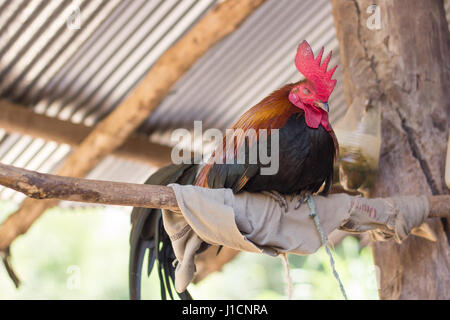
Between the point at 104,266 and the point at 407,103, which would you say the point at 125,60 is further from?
the point at 104,266

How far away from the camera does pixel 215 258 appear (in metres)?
4.55

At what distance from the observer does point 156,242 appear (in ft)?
7.43

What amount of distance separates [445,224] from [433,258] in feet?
0.49

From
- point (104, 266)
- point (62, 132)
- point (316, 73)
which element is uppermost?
point (104, 266)

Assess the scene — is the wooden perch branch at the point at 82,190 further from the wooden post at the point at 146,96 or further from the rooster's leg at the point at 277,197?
the wooden post at the point at 146,96

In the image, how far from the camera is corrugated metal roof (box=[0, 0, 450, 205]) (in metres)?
3.37

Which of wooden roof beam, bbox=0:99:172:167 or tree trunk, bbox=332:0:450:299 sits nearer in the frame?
tree trunk, bbox=332:0:450:299

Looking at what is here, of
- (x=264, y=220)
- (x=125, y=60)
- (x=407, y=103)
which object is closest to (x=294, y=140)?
(x=264, y=220)

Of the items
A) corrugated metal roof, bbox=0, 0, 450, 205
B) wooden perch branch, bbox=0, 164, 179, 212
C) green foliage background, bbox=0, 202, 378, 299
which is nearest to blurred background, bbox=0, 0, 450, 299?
corrugated metal roof, bbox=0, 0, 450, 205

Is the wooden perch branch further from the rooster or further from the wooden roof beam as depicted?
the wooden roof beam

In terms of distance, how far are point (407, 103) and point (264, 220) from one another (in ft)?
3.27

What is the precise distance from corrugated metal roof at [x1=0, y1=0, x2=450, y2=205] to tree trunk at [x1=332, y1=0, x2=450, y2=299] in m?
1.26

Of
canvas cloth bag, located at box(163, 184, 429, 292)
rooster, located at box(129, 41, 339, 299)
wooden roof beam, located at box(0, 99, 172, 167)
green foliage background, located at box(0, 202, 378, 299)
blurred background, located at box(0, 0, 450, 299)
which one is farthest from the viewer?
green foliage background, located at box(0, 202, 378, 299)

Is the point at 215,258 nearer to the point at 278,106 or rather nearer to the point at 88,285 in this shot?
the point at 278,106
